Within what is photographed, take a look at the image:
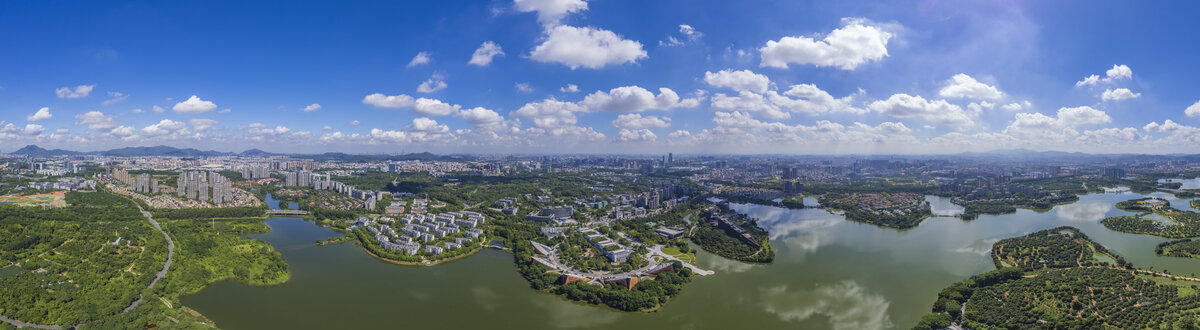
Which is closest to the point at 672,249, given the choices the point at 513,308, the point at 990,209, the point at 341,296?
the point at 513,308

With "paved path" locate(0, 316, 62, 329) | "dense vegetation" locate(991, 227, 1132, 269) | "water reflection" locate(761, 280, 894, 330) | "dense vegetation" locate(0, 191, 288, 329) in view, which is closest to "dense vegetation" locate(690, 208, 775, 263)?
"water reflection" locate(761, 280, 894, 330)

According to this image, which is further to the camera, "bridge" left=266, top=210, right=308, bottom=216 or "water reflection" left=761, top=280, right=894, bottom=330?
"bridge" left=266, top=210, right=308, bottom=216

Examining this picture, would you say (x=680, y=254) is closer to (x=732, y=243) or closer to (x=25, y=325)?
(x=732, y=243)

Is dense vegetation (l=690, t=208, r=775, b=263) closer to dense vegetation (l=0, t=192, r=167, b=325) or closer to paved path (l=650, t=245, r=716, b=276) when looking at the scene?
paved path (l=650, t=245, r=716, b=276)

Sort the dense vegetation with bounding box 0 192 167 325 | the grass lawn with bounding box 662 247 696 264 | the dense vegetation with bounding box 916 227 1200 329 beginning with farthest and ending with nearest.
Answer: the grass lawn with bounding box 662 247 696 264, the dense vegetation with bounding box 0 192 167 325, the dense vegetation with bounding box 916 227 1200 329

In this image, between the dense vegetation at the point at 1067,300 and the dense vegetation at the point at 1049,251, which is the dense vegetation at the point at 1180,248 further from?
the dense vegetation at the point at 1067,300

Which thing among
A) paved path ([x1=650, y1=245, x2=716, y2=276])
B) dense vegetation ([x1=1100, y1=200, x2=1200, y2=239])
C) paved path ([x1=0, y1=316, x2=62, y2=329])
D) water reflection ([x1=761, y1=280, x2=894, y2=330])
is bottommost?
water reflection ([x1=761, y1=280, x2=894, y2=330])

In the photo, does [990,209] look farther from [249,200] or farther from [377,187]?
[249,200]

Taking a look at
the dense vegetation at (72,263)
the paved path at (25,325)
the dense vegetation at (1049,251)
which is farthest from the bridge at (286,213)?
the dense vegetation at (1049,251)
